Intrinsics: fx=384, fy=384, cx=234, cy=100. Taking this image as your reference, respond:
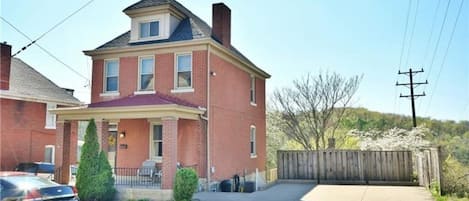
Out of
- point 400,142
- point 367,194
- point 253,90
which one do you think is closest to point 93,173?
point 367,194

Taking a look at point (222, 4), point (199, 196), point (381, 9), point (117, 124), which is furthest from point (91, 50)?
point (381, 9)

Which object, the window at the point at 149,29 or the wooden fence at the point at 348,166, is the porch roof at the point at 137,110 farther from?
the wooden fence at the point at 348,166

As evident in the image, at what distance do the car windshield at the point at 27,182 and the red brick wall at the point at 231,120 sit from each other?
6.96 m

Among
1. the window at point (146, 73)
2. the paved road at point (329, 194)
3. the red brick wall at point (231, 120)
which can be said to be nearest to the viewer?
the paved road at point (329, 194)

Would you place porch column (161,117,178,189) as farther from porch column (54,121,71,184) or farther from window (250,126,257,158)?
window (250,126,257,158)

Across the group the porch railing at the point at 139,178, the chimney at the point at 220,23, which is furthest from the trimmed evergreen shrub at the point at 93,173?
the chimney at the point at 220,23

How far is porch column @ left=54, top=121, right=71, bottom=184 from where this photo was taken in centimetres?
1473

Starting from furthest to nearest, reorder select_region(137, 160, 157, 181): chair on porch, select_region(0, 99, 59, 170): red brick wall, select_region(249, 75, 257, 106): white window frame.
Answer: select_region(249, 75, 257, 106): white window frame
select_region(0, 99, 59, 170): red brick wall
select_region(137, 160, 157, 181): chair on porch

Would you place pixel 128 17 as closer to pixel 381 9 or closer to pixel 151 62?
pixel 151 62

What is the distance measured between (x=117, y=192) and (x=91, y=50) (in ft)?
23.1

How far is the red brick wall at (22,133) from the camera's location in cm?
1883

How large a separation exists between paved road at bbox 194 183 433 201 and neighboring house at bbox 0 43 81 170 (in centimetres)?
1121

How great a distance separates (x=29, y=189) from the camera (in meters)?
8.99

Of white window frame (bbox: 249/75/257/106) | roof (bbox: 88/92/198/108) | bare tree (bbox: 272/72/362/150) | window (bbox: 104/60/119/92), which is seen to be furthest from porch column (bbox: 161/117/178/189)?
bare tree (bbox: 272/72/362/150)
